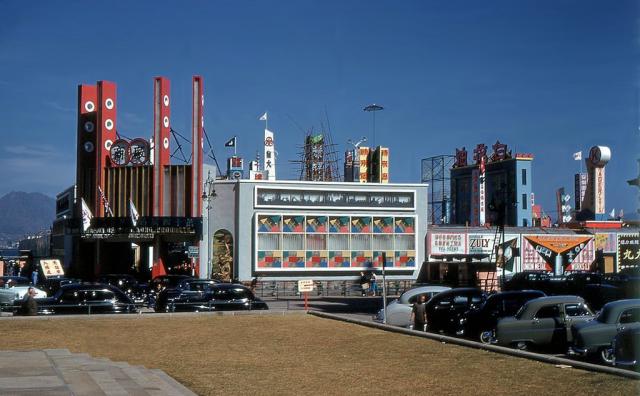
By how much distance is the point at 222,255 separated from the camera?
55281 millimetres

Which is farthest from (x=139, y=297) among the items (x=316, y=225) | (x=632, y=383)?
(x=632, y=383)

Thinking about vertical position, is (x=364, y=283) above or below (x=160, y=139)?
below

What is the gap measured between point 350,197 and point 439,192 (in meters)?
33.2

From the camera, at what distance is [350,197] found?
56.9 meters

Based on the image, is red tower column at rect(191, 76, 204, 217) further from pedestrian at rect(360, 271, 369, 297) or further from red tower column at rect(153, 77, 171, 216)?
pedestrian at rect(360, 271, 369, 297)

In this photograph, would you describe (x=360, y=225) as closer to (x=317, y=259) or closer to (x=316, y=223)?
(x=316, y=223)

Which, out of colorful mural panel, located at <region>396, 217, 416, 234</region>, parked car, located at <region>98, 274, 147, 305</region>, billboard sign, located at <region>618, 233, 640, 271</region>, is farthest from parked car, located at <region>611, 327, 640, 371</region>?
colorful mural panel, located at <region>396, 217, 416, 234</region>

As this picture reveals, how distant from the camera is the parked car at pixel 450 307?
2522cm

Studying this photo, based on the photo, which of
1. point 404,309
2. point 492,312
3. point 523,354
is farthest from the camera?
point 404,309

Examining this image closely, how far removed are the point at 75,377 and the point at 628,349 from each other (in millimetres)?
10067

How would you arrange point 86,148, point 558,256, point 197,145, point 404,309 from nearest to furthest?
1. point 404,309
2. point 197,145
3. point 86,148
4. point 558,256

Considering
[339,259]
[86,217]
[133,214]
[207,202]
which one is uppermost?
[207,202]

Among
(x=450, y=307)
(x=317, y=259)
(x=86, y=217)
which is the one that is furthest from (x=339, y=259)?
(x=450, y=307)

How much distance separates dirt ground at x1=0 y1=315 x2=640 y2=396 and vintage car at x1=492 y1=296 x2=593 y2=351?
1.65 meters
